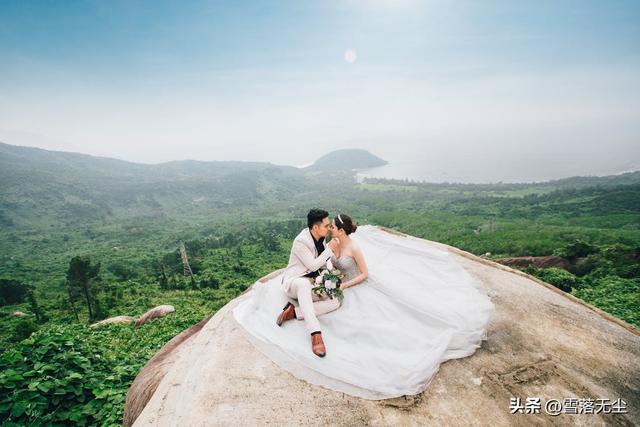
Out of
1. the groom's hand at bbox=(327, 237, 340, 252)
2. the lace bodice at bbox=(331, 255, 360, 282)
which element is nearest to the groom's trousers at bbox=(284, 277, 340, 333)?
the lace bodice at bbox=(331, 255, 360, 282)

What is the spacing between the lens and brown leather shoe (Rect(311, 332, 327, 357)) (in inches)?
142

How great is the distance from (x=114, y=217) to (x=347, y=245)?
145 metres

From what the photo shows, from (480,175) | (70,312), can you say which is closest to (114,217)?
(70,312)

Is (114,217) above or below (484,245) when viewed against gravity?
below

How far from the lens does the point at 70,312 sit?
962 inches

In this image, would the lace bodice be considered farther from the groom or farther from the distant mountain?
the distant mountain

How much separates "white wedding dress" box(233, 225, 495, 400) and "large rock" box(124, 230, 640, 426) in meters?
0.14

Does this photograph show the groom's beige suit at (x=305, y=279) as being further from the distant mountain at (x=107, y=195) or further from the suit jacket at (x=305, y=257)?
the distant mountain at (x=107, y=195)

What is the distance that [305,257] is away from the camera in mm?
4492

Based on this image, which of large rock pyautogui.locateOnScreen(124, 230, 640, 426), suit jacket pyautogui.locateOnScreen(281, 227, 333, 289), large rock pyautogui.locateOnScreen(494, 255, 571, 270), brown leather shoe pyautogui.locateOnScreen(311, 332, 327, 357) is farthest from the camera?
large rock pyautogui.locateOnScreen(494, 255, 571, 270)

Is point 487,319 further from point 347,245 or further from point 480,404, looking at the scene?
point 347,245

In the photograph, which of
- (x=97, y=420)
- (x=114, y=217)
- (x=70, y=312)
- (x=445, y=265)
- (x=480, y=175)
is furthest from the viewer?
(x=480, y=175)

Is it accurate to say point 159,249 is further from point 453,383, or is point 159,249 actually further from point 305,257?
point 453,383

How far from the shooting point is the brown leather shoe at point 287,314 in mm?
4293
